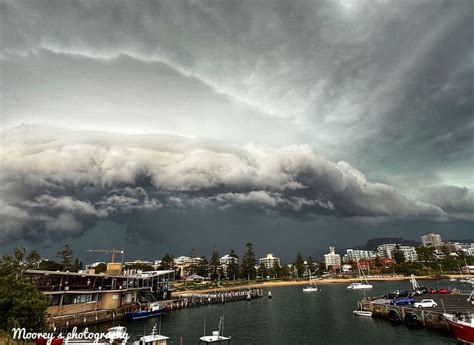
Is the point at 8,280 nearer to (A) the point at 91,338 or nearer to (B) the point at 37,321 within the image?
(B) the point at 37,321

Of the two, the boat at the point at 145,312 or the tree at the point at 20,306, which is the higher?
the tree at the point at 20,306

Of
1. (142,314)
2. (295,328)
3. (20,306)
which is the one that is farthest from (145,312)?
(20,306)

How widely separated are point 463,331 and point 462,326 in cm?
73

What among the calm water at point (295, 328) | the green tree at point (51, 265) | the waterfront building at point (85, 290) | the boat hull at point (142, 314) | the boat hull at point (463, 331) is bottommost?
the calm water at point (295, 328)

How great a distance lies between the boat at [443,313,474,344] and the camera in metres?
46.5

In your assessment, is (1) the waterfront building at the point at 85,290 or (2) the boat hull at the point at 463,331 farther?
(1) the waterfront building at the point at 85,290

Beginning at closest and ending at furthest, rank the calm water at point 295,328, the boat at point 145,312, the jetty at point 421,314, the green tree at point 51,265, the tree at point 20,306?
the tree at point 20,306 < the calm water at point 295,328 < the jetty at point 421,314 < the boat at point 145,312 < the green tree at point 51,265

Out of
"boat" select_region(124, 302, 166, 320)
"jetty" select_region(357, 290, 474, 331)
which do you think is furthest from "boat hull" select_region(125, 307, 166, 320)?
"jetty" select_region(357, 290, 474, 331)

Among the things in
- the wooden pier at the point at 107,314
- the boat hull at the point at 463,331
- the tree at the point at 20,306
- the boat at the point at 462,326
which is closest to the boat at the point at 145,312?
the wooden pier at the point at 107,314

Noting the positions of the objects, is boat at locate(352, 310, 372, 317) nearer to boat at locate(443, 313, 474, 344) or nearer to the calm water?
the calm water

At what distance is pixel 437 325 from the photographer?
59.2 metres

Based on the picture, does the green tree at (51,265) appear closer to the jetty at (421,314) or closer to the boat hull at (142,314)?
the boat hull at (142,314)

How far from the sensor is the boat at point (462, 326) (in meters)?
46.5

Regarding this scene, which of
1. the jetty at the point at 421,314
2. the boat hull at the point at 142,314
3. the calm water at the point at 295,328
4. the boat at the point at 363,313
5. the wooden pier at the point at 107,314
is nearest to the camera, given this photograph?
the calm water at the point at 295,328
